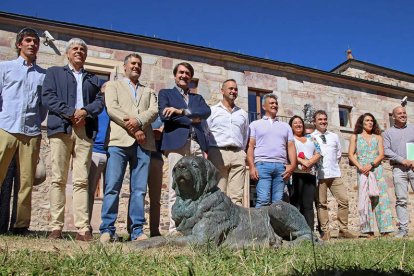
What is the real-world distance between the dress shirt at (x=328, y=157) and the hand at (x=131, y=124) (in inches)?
132

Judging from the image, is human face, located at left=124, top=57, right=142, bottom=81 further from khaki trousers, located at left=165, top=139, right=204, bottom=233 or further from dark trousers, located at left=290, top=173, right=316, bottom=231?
dark trousers, located at left=290, top=173, right=316, bottom=231

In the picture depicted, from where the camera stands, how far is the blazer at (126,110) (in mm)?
4457

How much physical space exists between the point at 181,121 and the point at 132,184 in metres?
0.96

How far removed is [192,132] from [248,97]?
8069mm

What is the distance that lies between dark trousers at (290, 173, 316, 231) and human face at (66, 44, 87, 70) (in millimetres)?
3459

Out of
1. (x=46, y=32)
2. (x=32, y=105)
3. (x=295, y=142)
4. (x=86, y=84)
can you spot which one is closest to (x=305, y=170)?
(x=295, y=142)

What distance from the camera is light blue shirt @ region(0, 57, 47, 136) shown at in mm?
4391

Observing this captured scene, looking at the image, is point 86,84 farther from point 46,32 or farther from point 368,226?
point 46,32

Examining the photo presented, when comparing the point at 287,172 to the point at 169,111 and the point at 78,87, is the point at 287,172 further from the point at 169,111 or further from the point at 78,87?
the point at 78,87

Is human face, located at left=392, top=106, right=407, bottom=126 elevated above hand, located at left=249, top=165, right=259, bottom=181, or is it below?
above

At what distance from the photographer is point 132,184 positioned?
4492 mm

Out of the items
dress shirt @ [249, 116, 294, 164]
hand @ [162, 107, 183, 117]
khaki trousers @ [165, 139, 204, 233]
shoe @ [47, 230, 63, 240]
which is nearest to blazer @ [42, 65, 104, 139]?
hand @ [162, 107, 183, 117]

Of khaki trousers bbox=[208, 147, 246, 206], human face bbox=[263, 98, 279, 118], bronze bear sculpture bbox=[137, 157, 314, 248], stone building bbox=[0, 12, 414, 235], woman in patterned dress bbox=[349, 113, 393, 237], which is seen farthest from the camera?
stone building bbox=[0, 12, 414, 235]

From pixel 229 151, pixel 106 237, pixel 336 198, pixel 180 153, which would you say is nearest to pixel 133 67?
pixel 180 153
